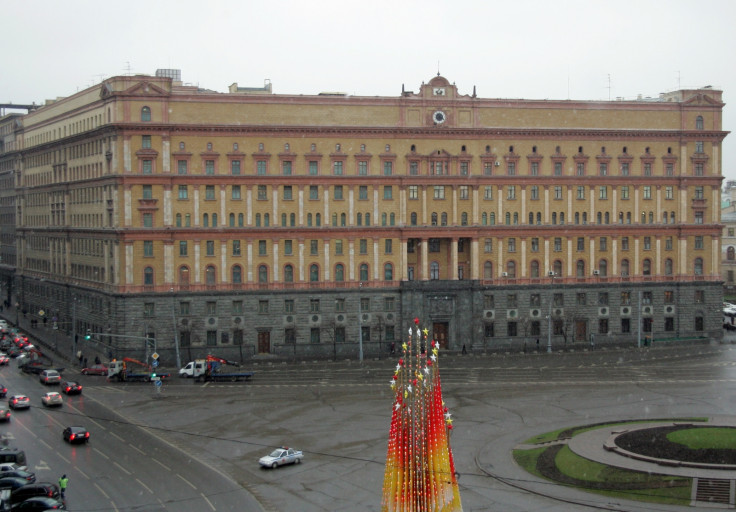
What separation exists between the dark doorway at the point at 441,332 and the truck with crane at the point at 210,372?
2517cm

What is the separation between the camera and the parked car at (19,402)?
8694cm

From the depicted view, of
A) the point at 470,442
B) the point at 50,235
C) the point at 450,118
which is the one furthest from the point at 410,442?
the point at 50,235

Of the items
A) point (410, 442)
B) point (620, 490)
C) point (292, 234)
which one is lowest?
point (620, 490)

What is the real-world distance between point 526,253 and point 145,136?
152ft

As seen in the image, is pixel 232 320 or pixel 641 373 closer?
pixel 641 373

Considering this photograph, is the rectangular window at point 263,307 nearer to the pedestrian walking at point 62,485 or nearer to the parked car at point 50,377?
the parked car at point 50,377

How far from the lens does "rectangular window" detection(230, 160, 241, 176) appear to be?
113875mm

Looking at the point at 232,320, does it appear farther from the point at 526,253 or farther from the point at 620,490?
the point at 620,490

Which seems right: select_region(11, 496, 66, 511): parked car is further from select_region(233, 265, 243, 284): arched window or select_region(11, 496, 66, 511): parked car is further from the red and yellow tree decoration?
select_region(233, 265, 243, 284): arched window

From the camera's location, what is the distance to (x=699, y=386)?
93875 mm

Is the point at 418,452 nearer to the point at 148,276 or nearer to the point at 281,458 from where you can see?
the point at 281,458

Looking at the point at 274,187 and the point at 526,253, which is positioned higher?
the point at 274,187

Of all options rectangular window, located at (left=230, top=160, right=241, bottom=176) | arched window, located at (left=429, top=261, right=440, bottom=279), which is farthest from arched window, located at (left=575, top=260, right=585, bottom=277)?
rectangular window, located at (left=230, top=160, right=241, bottom=176)

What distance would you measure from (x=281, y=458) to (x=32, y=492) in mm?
15953
